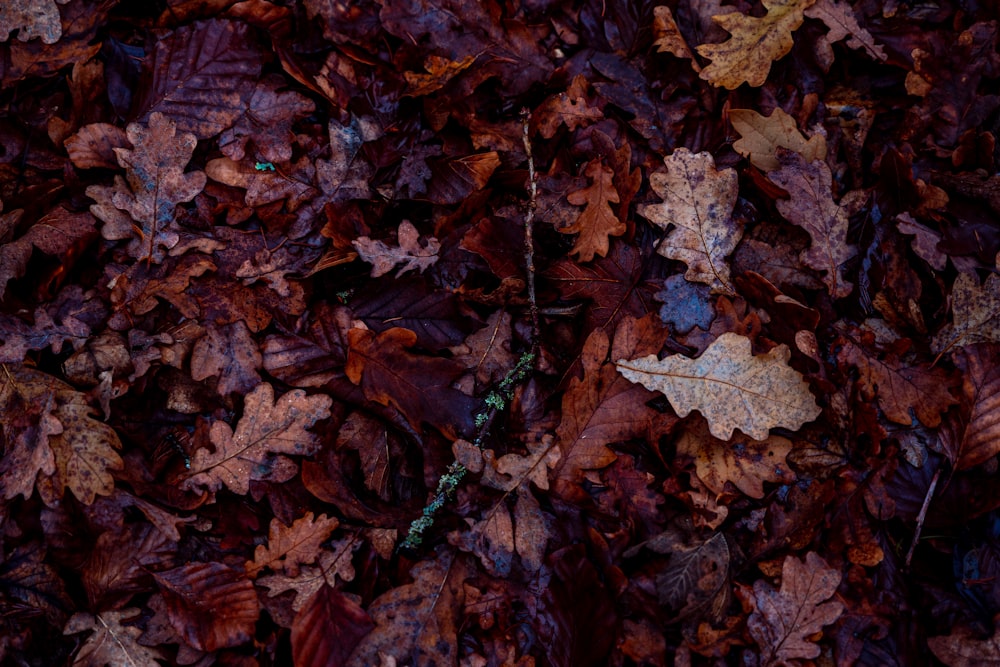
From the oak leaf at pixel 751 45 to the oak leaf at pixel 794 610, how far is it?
1801mm

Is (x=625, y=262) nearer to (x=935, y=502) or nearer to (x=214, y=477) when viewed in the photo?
(x=935, y=502)

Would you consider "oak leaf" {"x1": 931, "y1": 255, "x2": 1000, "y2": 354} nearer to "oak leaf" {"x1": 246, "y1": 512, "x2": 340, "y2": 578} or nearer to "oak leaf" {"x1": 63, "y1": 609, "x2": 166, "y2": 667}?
"oak leaf" {"x1": 246, "y1": 512, "x2": 340, "y2": 578}

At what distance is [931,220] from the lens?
2.40m

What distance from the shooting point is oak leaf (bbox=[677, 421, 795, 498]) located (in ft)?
7.20

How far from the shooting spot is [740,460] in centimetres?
221

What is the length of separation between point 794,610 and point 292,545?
1.69 meters

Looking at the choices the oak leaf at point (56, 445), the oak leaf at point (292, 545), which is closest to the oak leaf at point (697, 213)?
the oak leaf at point (292, 545)

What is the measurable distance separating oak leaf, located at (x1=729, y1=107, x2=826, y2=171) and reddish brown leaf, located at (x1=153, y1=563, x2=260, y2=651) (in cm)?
241

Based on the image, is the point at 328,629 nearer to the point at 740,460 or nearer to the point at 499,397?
the point at 499,397

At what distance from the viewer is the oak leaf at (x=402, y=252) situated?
2.29 metres

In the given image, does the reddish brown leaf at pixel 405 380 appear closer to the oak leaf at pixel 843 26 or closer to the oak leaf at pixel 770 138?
the oak leaf at pixel 770 138

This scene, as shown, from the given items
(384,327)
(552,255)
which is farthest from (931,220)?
(384,327)

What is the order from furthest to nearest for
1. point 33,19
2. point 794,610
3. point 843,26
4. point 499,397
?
1. point 843,26
2. point 33,19
3. point 499,397
4. point 794,610

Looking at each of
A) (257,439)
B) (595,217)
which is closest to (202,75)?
(257,439)
